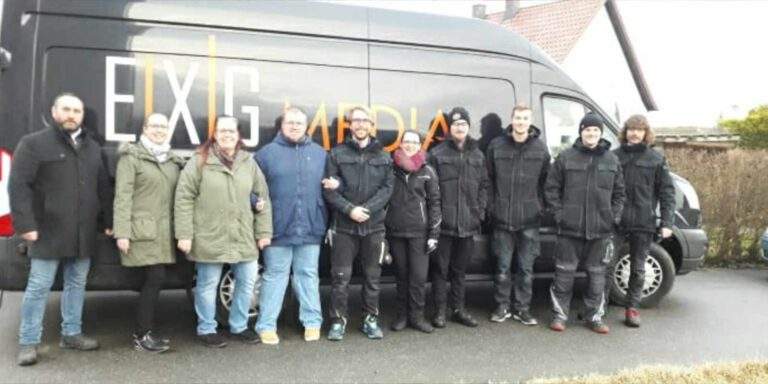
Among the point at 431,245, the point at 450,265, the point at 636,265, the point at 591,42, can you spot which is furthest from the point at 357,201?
the point at 591,42

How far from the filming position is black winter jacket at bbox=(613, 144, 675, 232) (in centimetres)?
563

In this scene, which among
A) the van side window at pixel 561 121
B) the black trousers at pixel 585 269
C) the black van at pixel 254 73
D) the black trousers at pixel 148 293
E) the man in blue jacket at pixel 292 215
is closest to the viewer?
the black van at pixel 254 73

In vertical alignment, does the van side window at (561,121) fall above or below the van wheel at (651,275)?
above

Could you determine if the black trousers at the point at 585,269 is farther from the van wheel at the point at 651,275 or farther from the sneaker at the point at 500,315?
the van wheel at the point at 651,275

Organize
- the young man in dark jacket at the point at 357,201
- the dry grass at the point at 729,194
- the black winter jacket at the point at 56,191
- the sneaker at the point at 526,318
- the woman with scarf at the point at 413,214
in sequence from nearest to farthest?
1. the black winter jacket at the point at 56,191
2. the young man in dark jacket at the point at 357,201
3. the woman with scarf at the point at 413,214
4. the sneaker at the point at 526,318
5. the dry grass at the point at 729,194

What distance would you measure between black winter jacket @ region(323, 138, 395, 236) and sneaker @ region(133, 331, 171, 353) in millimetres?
1525

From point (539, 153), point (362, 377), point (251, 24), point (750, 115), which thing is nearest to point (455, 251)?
point (539, 153)

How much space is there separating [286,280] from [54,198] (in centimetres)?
172

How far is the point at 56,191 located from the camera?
4293mm

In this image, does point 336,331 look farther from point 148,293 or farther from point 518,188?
point 518,188

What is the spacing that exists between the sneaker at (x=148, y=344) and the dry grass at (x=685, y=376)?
8.63 feet

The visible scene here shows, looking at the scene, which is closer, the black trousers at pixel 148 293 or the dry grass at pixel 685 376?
the dry grass at pixel 685 376

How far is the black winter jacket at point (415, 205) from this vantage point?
5141 millimetres

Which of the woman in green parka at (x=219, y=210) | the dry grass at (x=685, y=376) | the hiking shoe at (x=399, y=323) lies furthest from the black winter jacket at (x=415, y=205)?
the dry grass at (x=685, y=376)
